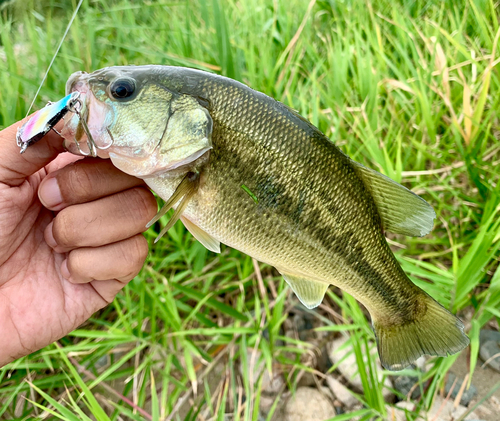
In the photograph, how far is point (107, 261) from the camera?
1.44 meters

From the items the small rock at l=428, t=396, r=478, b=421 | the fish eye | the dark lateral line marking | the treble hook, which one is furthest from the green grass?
the fish eye

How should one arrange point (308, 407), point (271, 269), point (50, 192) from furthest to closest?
1. point (271, 269)
2. point (308, 407)
3. point (50, 192)

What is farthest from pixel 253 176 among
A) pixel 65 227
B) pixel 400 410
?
pixel 400 410

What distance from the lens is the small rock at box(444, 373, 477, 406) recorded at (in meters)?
1.82

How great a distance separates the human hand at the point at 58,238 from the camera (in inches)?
52.7

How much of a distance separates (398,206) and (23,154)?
4.59 feet

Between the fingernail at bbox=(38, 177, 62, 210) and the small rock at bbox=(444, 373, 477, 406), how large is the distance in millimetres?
2021

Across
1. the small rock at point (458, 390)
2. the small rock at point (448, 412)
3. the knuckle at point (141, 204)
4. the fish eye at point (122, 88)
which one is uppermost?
the fish eye at point (122, 88)

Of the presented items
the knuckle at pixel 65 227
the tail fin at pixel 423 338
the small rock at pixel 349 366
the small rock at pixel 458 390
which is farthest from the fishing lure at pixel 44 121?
the small rock at pixel 458 390

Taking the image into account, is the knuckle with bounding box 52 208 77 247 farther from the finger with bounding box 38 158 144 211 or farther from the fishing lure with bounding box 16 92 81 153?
the fishing lure with bounding box 16 92 81 153

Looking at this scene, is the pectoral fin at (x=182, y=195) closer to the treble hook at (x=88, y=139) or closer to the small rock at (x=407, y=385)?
the treble hook at (x=88, y=139)

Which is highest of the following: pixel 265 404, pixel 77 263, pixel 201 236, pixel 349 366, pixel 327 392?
A: pixel 201 236

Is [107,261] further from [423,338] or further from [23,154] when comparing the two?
[423,338]

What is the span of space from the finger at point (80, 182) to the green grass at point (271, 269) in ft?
2.34
